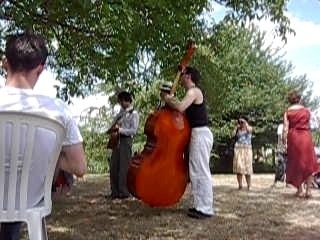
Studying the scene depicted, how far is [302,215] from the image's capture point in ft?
22.9

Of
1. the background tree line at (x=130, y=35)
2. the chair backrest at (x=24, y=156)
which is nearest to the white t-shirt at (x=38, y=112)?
the chair backrest at (x=24, y=156)

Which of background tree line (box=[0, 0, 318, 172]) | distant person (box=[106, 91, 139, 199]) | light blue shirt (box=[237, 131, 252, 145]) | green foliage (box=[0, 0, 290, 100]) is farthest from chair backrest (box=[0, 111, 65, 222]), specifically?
light blue shirt (box=[237, 131, 252, 145])

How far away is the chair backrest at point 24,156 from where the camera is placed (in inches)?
99.6

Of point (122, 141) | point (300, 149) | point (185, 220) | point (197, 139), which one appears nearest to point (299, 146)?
point (300, 149)

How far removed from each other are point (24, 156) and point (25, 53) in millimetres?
406

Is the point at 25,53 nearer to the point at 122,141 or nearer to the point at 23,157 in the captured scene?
the point at 23,157

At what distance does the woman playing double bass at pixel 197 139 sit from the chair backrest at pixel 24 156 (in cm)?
366

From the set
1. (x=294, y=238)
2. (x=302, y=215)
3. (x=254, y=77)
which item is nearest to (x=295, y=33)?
(x=302, y=215)

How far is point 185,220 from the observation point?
6.38 meters

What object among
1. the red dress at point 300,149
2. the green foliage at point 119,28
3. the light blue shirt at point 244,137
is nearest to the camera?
the green foliage at point 119,28

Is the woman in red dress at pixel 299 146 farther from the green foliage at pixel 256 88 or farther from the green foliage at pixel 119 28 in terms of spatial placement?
the green foliage at pixel 256 88

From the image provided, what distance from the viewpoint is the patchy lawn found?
577 cm

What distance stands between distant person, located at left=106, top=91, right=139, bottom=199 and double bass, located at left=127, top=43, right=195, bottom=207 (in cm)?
172

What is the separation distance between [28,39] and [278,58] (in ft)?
82.0
